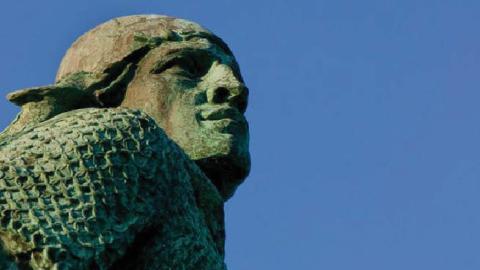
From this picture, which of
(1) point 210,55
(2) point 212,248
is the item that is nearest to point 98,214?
(2) point 212,248

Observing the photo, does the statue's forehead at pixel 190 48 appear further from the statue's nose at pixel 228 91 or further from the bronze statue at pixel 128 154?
the statue's nose at pixel 228 91

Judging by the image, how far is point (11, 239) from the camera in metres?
10.4

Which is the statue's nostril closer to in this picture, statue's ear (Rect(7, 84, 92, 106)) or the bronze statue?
the bronze statue

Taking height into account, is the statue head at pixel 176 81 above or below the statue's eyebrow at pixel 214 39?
below

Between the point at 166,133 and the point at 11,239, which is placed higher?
the point at 166,133

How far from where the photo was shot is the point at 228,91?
12.8m

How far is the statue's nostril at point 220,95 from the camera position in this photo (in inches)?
502

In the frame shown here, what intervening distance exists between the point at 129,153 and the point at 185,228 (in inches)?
23.8

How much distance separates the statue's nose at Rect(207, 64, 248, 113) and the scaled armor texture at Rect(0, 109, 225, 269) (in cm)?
139

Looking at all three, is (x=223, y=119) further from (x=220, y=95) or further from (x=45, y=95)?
(x=45, y=95)

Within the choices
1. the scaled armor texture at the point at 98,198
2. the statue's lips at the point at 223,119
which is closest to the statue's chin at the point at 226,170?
the statue's lips at the point at 223,119

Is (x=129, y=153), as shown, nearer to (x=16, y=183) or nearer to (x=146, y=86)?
(x=16, y=183)

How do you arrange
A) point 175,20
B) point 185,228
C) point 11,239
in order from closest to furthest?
1. point 11,239
2. point 185,228
3. point 175,20

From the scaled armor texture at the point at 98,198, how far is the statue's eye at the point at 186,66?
5.20ft
